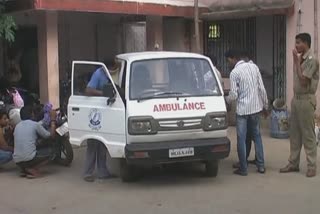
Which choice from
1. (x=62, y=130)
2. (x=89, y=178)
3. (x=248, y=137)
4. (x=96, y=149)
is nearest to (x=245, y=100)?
(x=248, y=137)

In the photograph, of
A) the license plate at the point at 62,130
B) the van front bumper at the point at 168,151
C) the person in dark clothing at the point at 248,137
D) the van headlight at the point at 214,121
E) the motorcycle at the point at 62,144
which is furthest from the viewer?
the motorcycle at the point at 62,144

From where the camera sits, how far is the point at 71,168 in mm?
9195

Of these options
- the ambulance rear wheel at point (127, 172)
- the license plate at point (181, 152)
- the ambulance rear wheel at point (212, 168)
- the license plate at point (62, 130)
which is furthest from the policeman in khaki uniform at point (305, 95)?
the license plate at point (62, 130)

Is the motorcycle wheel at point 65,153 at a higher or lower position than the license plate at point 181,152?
lower

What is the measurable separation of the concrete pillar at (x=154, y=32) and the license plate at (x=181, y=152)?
6.46 m

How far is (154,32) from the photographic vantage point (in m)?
13.5

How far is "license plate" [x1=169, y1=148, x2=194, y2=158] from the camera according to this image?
738 centimetres

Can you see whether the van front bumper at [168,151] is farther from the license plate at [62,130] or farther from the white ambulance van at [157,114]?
the license plate at [62,130]

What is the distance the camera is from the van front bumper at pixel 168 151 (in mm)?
7297

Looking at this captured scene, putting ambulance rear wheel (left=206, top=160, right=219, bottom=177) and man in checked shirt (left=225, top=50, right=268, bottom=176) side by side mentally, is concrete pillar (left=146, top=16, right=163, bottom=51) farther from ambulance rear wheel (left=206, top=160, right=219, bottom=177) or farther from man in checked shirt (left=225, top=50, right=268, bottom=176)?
ambulance rear wheel (left=206, top=160, right=219, bottom=177)

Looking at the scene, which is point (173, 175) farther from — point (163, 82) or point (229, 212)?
point (229, 212)

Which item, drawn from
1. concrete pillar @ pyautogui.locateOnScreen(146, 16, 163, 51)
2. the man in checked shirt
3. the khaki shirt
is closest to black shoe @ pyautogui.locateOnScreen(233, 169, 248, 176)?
the man in checked shirt

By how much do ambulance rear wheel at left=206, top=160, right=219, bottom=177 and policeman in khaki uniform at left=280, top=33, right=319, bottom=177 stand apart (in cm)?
123

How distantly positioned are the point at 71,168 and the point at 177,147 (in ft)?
8.09
